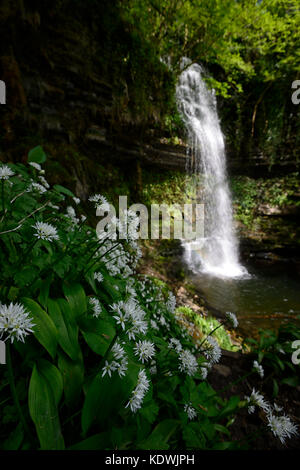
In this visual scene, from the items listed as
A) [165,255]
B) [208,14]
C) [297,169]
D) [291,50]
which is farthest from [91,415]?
[291,50]

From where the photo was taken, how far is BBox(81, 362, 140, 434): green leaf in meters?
0.85

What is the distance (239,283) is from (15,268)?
23.5 ft

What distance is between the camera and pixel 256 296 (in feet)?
19.6

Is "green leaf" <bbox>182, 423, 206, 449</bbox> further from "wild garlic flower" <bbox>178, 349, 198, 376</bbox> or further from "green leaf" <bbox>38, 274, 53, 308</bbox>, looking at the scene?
"green leaf" <bbox>38, 274, 53, 308</bbox>

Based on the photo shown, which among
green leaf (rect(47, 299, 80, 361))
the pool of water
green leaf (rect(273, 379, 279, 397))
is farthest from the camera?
the pool of water

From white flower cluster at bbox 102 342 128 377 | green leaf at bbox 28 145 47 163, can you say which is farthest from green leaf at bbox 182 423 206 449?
green leaf at bbox 28 145 47 163

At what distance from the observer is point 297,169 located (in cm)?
951

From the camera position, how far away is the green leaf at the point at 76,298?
3.62 feet

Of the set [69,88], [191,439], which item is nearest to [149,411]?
[191,439]

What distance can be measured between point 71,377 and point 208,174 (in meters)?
9.81

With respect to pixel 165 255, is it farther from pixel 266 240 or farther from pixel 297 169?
pixel 297 169

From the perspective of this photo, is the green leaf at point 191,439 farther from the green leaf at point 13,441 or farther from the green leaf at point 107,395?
the green leaf at point 13,441

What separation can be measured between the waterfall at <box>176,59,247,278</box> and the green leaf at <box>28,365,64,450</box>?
22.9 feet

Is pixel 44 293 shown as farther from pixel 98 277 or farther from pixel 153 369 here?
pixel 153 369
